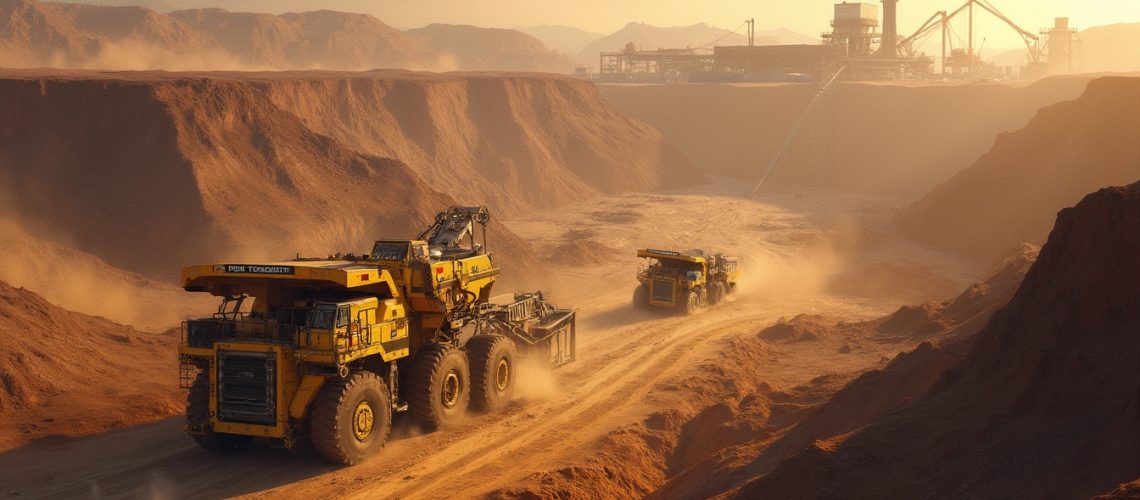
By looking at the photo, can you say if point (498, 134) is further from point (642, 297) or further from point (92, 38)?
point (92, 38)

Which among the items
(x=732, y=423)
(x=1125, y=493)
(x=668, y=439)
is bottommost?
(x=668, y=439)

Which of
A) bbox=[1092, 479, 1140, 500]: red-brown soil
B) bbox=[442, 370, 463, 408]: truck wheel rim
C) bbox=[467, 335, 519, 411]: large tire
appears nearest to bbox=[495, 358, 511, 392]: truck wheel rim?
bbox=[467, 335, 519, 411]: large tire

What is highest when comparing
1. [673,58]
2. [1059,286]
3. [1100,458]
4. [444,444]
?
[673,58]

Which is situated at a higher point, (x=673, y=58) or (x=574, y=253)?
(x=673, y=58)

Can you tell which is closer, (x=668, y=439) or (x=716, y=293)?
(x=668, y=439)

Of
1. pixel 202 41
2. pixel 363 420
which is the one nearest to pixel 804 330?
pixel 363 420

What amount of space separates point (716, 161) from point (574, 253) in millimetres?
46822

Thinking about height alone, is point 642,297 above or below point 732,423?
above

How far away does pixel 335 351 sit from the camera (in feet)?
56.1

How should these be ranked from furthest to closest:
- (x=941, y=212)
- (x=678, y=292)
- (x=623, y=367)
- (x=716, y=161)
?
(x=716, y=161) < (x=941, y=212) < (x=678, y=292) < (x=623, y=367)

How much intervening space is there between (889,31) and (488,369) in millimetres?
94653

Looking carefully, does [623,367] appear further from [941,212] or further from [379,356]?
[941,212]

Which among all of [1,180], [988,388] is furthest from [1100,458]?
[1,180]

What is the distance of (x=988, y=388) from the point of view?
15.0 meters
